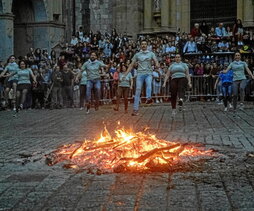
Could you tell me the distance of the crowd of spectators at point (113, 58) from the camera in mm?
23641

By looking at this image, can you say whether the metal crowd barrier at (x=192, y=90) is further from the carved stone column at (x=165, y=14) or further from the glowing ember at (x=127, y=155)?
the glowing ember at (x=127, y=155)

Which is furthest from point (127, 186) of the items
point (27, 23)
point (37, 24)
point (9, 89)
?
point (27, 23)

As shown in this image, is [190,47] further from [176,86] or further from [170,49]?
[176,86]

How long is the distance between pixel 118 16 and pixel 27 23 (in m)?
7.10

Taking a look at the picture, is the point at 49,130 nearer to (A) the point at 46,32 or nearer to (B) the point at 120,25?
(A) the point at 46,32

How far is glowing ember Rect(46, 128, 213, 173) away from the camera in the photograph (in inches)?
264

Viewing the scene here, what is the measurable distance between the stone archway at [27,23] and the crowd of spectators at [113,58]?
1947mm

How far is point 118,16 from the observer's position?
119 feet

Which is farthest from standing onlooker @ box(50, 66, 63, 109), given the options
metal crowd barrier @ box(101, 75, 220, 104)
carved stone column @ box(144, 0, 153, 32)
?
carved stone column @ box(144, 0, 153, 32)

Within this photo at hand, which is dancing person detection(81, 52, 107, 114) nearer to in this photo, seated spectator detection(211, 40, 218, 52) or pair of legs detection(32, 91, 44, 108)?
pair of legs detection(32, 91, 44, 108)

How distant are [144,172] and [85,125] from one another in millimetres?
7756

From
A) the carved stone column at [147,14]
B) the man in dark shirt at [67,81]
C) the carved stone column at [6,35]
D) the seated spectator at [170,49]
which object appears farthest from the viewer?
the carved stone column at [147,14]

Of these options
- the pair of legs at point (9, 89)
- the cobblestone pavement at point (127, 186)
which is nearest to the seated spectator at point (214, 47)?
the pair of legs at point (9, 89)

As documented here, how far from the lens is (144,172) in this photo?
21.2ft
